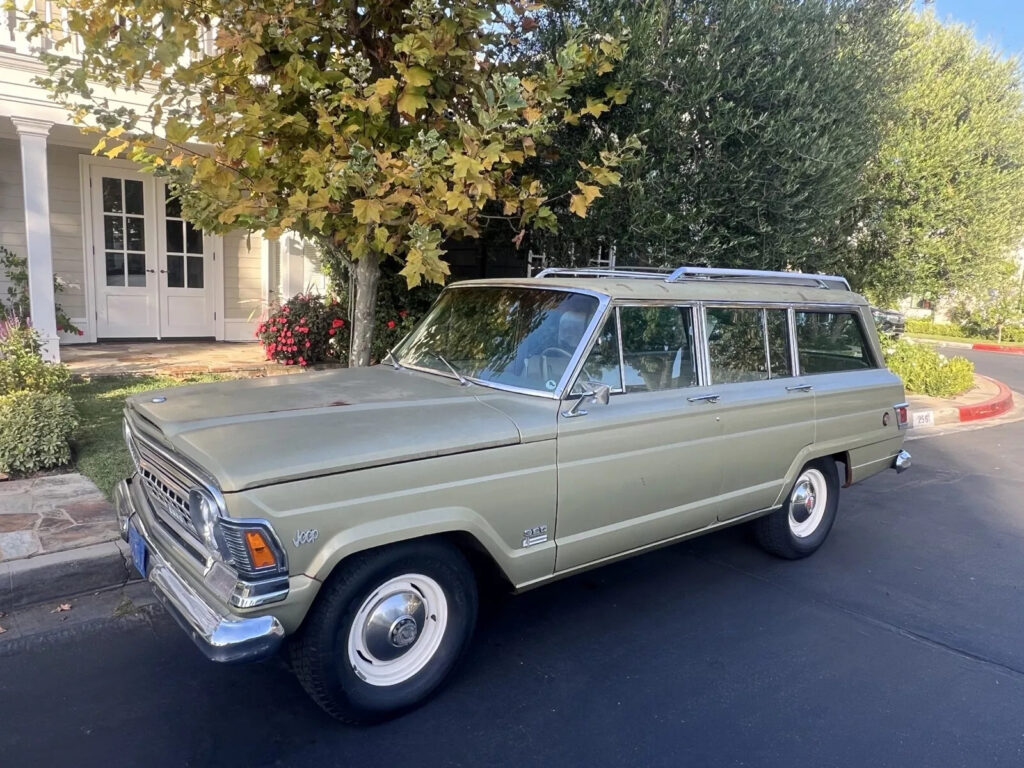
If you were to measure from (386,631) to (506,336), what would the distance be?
162cm

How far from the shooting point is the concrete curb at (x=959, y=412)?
10008mm

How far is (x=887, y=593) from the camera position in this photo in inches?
178

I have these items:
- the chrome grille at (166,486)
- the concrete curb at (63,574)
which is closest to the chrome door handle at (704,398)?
the chrome grille at (166,486)

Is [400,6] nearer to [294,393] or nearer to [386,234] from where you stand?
[386,234]

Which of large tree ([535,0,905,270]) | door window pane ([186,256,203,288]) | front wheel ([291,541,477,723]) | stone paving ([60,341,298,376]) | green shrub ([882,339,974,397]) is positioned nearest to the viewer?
front wheel ([291,541,477,723])

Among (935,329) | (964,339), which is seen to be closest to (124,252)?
(964,339)

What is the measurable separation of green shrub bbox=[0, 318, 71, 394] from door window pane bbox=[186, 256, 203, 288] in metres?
4.57

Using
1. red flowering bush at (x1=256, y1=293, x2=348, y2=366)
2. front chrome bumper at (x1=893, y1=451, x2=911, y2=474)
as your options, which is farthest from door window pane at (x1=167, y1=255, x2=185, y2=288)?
front chrome bumper at (x1=893, y1=451, x2=911, y2=474)

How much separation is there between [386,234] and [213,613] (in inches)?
107

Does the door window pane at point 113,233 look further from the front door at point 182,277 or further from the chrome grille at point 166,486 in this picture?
the chrome grille at point 166,486

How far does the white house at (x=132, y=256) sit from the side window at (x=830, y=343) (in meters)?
7.82

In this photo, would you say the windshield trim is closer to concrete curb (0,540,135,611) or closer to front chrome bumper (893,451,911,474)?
concrete curb (0,540,135,611)

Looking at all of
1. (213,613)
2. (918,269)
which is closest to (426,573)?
(213,613)

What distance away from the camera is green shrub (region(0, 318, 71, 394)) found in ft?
20.1
